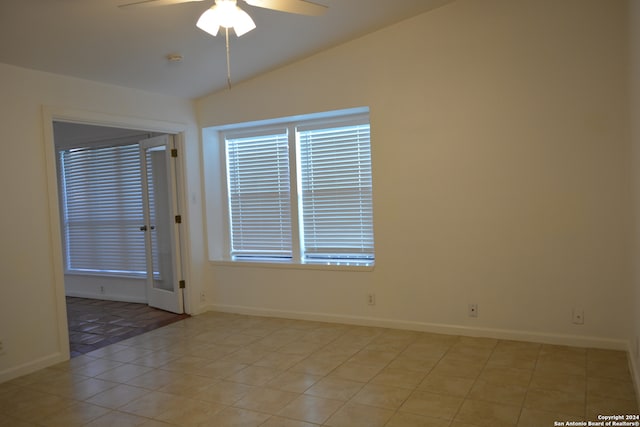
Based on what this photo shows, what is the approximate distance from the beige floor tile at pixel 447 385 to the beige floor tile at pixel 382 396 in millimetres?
156

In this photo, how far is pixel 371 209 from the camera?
15.4 feet

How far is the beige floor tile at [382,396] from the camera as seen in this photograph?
292cm

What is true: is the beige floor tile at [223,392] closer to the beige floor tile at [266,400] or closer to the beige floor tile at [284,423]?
the beige floor tile at [266,400]

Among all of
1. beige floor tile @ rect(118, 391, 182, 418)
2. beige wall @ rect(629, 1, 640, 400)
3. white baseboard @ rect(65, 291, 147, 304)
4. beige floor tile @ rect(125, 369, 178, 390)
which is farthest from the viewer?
white baseboard @ rect(65, 291, 147, 304)

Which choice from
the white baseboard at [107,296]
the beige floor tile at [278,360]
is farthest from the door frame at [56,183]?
the white baseboard at [107,296]

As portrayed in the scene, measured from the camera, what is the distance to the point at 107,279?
654 cm

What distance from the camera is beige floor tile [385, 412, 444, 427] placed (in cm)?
264

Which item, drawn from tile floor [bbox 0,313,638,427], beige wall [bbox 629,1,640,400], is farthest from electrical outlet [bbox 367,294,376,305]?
beige wall [bbox 629,1,640,400]

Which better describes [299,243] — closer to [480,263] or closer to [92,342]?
[480,263]

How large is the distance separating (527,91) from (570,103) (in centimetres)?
33

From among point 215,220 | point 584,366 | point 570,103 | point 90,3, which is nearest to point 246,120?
point 215,220

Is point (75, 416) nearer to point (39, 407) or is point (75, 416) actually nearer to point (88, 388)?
point (39, 407)

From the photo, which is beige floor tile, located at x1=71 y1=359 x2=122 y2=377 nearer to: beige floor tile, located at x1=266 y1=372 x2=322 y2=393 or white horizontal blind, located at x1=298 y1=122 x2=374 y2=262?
beige floor tile, located at x1=266 y1=372 x2=322 y2=393

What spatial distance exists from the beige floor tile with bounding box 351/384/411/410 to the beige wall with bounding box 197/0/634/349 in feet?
4.19
